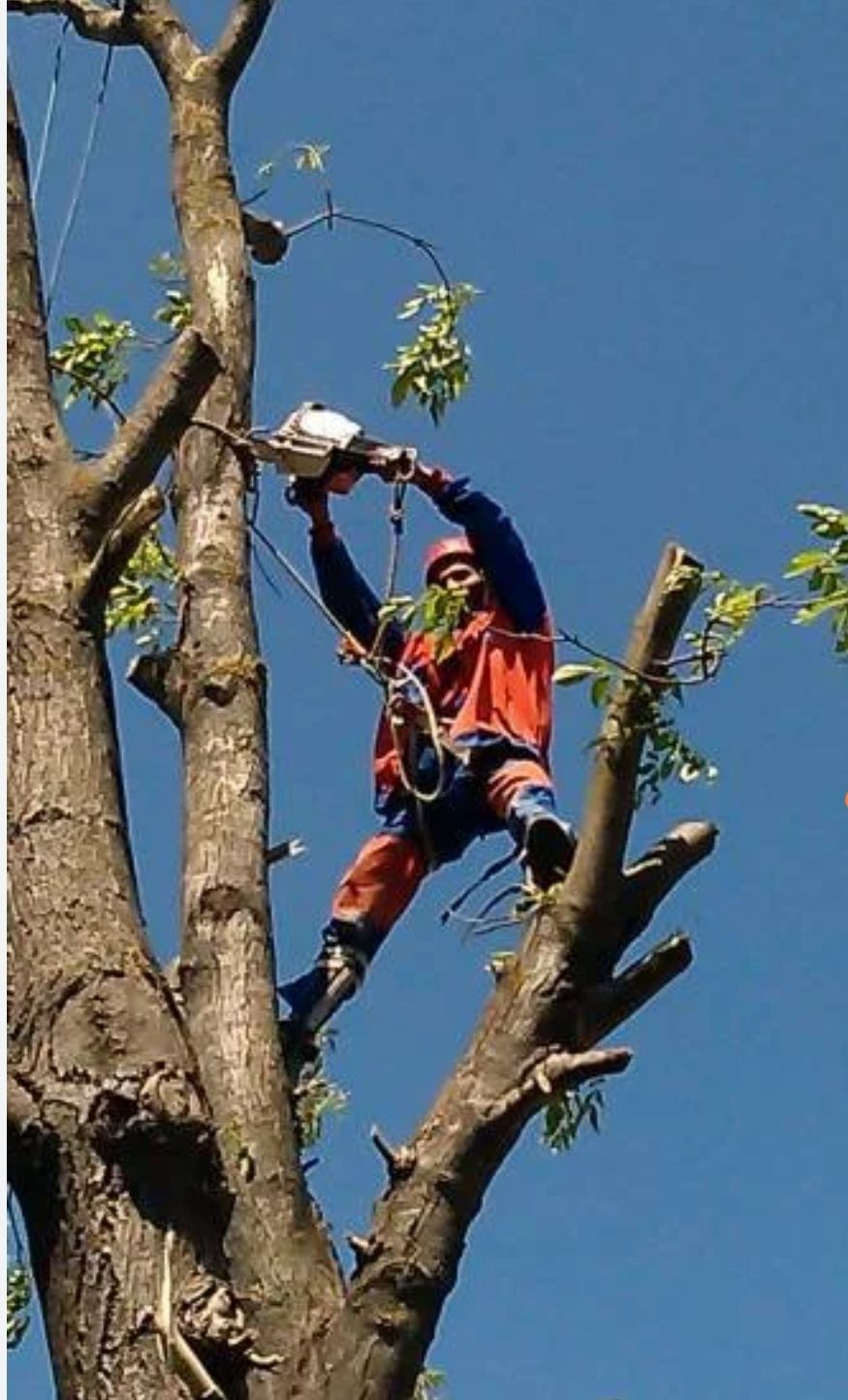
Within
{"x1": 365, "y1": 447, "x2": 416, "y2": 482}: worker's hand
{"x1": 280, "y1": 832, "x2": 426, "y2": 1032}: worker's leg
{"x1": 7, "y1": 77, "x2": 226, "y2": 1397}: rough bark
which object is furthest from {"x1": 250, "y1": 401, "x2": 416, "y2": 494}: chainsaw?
{"x1": 7, "y1": 77, "x2": 226, "y2": 1397}: rough bark

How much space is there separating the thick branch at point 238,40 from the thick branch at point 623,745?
86.6 inches

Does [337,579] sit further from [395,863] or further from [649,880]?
[649,880]

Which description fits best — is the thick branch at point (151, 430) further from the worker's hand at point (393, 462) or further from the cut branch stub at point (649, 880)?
the worker's hand at point (393, 462)

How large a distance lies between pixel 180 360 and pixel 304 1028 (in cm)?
145

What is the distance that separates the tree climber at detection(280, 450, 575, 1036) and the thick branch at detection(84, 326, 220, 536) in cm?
122

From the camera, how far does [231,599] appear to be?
438 cm

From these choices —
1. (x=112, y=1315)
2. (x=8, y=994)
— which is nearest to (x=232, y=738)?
(x=8, y=994)

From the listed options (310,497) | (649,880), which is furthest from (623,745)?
(310,497)

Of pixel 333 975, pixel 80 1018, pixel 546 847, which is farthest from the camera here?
pixel 333 975

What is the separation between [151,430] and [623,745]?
2.50 ft

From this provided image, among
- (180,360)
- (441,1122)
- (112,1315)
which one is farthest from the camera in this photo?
(180,360)

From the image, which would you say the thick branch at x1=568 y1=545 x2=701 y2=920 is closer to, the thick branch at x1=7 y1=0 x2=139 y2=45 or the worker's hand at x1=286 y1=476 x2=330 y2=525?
the worker's hand at x1=286 y1=476 x2=330 y2=525

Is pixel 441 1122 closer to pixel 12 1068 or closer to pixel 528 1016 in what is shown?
pixel 528 1016

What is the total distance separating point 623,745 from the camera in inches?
140
